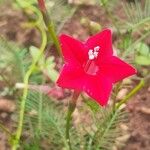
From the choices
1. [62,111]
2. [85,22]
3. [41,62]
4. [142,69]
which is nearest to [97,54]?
[62,111]

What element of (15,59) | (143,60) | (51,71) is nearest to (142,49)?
(143,60)

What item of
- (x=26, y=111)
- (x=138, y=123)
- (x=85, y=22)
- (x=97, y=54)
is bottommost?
→ (x=138, y=123)

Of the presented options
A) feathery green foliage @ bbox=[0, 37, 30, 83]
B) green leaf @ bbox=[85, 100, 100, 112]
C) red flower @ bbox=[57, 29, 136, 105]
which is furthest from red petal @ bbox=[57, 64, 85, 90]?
feathery green foliage @ bbox=[0, 37, 30, 83]

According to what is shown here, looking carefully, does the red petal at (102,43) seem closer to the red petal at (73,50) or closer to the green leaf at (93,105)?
the red petal at (73,50)

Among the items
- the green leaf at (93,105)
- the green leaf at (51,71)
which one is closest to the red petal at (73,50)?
the green leaf at (93,105)

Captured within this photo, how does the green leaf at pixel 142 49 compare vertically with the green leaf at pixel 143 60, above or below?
above

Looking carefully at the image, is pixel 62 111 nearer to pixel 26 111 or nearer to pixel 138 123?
pixel 26 111
